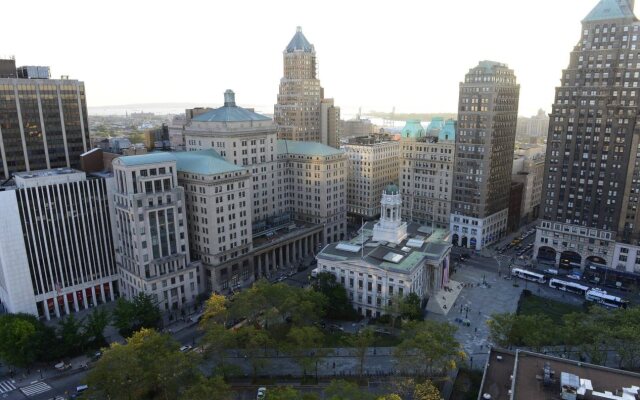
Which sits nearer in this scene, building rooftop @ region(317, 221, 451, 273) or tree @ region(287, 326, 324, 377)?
tree @ region(287, 326, 324, 377)

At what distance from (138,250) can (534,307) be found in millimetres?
115804

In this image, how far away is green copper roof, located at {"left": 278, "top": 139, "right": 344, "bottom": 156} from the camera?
180375 millimetres

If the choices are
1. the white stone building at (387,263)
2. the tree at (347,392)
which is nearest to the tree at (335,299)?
the white stone building at (387,263)

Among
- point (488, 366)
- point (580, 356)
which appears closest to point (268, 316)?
point (488, 366)

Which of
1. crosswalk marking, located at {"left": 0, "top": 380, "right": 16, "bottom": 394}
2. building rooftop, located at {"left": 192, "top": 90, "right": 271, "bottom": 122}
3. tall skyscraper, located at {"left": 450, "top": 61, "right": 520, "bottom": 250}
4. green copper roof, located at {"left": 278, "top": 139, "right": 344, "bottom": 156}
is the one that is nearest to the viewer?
crosswalk marking, located at {"left": 0, "top": 380, "right": 16, "bottom": 394}

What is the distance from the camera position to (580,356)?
98312mm

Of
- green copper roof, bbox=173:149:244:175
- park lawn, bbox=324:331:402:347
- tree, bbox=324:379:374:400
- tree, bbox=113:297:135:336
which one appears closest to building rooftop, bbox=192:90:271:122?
green copper roof, bbox=173:149:244:175

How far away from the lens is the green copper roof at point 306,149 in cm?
18038

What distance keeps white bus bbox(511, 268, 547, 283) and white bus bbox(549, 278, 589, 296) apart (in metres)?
3.52

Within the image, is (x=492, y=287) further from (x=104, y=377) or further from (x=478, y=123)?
(x=104, y=377)

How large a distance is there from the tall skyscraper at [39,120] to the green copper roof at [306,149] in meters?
75.1

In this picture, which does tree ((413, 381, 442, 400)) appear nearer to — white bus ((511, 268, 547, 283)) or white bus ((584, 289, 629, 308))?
white bus ((584, 289, 629, 308))

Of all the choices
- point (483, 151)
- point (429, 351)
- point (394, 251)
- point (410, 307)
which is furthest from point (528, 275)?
point (429, 351)

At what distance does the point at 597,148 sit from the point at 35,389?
17480cm
